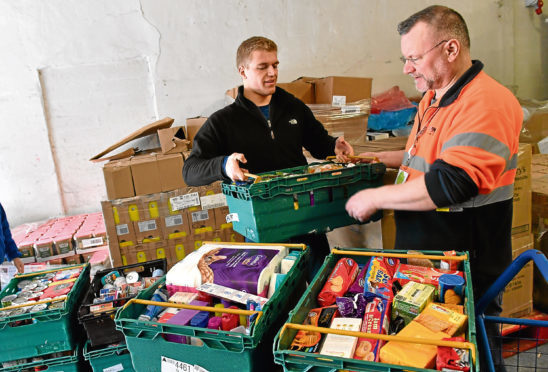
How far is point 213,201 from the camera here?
3.62 m

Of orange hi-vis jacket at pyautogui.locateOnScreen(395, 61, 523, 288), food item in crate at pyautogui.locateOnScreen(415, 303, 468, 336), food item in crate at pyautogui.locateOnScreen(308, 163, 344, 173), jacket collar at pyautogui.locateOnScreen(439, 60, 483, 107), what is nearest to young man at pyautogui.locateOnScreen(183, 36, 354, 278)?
food item in crate at pyautogui.locateOnScreen(308, 163, 344, 173)

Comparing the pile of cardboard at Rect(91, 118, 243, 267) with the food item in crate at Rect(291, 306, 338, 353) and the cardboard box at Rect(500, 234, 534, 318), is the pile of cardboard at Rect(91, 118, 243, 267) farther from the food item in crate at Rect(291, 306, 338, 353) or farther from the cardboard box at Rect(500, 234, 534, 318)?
the food item in crate at Rect(291, 306, 338, 353)

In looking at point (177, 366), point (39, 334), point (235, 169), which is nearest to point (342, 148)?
point (235, 169)

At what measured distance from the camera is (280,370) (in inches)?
45.9

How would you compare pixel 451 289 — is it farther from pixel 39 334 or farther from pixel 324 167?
pixel 39 334

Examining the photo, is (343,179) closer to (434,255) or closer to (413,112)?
(434,255)

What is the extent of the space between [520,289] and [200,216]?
2.58m

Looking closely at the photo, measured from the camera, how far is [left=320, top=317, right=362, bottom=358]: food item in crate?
887 mm

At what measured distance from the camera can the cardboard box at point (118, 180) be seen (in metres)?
3.30

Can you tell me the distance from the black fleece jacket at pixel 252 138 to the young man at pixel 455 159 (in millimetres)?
776

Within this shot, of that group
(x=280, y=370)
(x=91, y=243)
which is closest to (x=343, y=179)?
(x=280, y=370)

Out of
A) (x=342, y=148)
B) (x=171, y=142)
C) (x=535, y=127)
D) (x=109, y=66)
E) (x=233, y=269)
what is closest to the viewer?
(x=233, y=269)

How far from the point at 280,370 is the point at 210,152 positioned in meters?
1.25

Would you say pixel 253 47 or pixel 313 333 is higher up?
pixel 253 47
